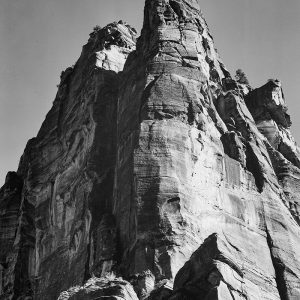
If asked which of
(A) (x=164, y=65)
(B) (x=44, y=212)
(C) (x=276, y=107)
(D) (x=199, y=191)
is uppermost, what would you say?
(C) (x=276, y=107)

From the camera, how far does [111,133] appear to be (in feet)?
266

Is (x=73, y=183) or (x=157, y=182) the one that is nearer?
(x=157, y=182)

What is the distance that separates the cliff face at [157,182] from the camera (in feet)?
217

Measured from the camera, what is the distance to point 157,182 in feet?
227

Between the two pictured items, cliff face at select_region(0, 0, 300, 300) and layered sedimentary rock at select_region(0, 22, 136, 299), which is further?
layered sedimentary rock at select_region(0, 22, 136, 299)

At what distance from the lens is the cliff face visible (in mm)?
66000

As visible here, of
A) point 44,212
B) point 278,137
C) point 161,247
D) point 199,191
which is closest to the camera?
point 161,247

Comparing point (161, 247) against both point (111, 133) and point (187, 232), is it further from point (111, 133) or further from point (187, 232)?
point (111, 133)

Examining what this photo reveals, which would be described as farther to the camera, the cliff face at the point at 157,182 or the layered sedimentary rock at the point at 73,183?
the layered sedimentary rock at the point at 73,183

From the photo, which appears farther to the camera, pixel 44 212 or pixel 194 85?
pixel 44 212

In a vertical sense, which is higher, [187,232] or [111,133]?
[111,133]

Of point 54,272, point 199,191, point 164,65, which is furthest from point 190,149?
point 54,272

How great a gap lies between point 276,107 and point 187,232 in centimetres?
2870

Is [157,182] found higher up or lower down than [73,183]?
lower down
